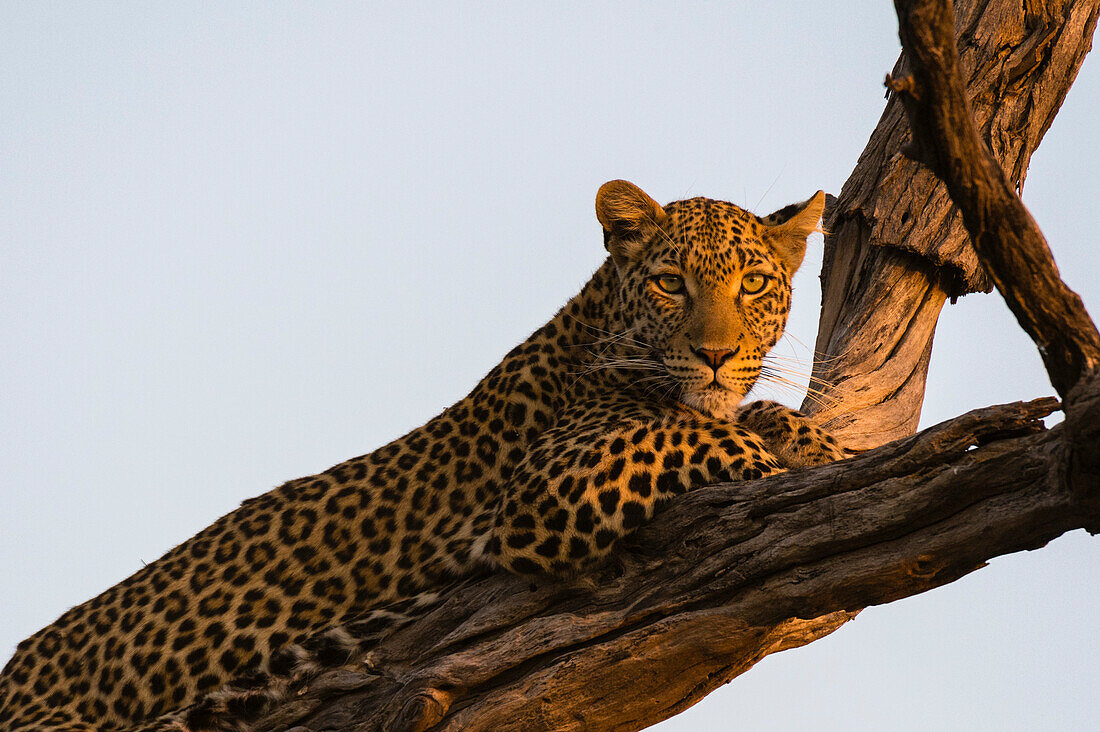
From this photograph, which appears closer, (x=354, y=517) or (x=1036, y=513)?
(x=1036, y=513)

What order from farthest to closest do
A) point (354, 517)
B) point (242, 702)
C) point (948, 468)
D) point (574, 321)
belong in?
point (574, 321) → point (354, 517) → point (242, 702) → point (948, 468)

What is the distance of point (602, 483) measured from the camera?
24.2 feet

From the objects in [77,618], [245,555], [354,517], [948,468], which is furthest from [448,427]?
[948,468]

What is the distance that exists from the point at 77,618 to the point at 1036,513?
673cm

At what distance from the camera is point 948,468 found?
604 centimetres

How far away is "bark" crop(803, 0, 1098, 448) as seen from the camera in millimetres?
10477

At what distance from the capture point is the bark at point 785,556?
4961 millimetres

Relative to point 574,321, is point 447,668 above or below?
below

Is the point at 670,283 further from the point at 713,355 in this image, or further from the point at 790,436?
the point at 790,436

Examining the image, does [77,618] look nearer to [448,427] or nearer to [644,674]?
[448,427]

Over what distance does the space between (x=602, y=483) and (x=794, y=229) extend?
10.5 feet

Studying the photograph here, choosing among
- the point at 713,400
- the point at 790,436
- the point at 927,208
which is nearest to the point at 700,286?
the point at 713,400

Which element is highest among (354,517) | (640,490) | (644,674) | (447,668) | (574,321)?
(574,321)

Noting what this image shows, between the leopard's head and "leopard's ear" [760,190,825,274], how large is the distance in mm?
11
